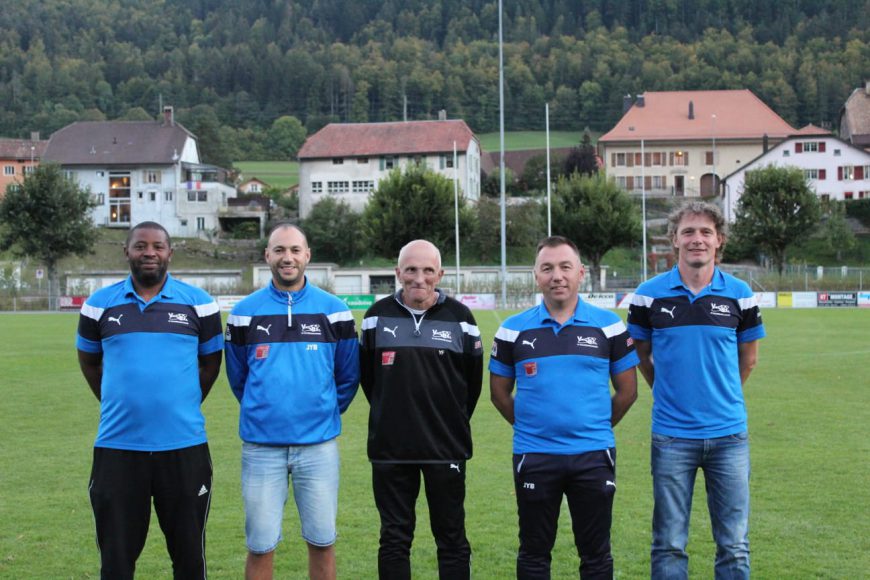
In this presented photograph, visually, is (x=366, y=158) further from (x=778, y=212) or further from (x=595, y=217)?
(x=778, y=212)

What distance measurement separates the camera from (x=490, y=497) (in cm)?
830

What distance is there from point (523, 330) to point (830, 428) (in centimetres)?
836

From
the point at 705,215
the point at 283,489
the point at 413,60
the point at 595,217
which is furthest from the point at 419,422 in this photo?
the point at 413,60

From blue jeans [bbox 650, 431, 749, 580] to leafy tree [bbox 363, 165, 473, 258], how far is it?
51.0 meters

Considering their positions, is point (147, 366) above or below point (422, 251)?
below

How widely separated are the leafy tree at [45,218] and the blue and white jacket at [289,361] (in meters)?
48.8

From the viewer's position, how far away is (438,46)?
169m

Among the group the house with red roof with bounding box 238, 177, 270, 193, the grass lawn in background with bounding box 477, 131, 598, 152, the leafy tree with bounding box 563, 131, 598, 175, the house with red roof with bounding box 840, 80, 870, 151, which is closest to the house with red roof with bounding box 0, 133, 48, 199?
the house with red roof with bounding box 238, 177, 270, 193

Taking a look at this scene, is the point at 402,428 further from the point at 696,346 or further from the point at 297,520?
the point at 297,520

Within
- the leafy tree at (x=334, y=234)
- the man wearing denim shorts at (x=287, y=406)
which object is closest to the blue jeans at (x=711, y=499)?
the man wearing denim shorts at (x=287, y=406)

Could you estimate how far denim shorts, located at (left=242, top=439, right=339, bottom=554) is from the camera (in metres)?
5.10

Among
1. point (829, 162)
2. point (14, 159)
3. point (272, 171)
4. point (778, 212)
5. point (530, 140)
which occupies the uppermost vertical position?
point (530, 140)

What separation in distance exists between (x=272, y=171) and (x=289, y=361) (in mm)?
114122

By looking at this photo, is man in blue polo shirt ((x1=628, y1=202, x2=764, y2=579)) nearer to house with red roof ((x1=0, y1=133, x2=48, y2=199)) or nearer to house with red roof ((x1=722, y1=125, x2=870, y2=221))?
house with red roof ((x1=722, y1=125, x2=870, y2=221))
